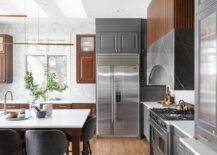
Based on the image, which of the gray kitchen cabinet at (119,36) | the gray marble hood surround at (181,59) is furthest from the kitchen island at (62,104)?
the gray marble hood surround at (181,59)

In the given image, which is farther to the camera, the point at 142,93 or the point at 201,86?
the point at 142,93

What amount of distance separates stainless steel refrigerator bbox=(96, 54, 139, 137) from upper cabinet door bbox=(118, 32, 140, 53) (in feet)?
0.46

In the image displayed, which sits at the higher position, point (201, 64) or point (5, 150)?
point (201, 64)

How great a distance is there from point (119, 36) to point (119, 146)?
98.5 inches

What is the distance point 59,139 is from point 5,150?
2.16 feet

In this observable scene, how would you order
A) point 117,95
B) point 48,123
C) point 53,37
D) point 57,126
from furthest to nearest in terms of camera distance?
point 53,37, point 117,95, point 48,123, point 57,126

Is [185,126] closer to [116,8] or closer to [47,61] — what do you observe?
[116,8]

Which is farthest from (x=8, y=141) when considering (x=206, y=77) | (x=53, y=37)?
(x=53, y=37)

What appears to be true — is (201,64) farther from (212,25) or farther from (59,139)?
(59,139)

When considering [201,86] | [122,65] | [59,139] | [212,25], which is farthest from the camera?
[122,65]

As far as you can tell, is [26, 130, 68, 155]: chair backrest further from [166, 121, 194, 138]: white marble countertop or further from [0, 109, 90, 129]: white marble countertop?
[166, 121, 194, 138]: white marble countertop

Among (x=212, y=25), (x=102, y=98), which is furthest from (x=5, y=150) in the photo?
(x=102, y=98)

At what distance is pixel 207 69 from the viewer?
219 cm

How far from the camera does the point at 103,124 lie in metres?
6.73
